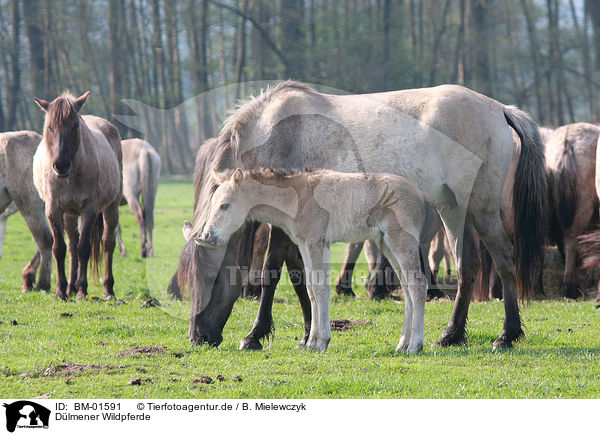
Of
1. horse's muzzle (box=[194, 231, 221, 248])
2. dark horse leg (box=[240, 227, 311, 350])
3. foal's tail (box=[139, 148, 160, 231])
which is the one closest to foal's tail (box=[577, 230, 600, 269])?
dark horse leg (box=[240, 227, 311, 350])

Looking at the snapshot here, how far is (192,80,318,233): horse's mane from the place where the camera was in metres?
6.27

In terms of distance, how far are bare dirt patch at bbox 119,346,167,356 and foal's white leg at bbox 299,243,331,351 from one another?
1400 millimetres

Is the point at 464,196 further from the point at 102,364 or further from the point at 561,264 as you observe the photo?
the point at 561,264

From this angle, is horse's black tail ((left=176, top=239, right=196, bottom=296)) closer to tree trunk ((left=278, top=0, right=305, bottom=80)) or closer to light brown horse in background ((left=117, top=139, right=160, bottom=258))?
light brown horse in background ((left=117, top=139, right=160, bottom=258))

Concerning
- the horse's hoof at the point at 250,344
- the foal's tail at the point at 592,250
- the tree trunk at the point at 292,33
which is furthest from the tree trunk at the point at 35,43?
the foal's tail at the point at 592,250

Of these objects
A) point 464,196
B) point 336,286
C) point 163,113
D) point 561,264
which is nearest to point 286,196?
point 464,196

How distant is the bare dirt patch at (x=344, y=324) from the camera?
24.3 feet

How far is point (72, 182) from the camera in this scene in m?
9.14

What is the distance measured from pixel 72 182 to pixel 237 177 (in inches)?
→ 169

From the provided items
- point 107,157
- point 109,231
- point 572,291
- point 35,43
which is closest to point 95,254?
point 109,231

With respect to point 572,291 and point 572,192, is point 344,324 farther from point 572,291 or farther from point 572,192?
point 572,192
